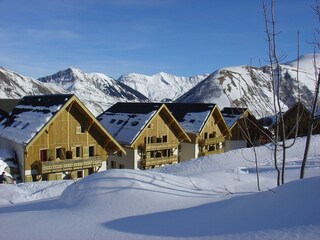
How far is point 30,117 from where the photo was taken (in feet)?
74.1

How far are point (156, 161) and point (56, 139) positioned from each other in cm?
1003

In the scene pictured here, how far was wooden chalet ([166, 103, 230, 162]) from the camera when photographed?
3303 centimetres

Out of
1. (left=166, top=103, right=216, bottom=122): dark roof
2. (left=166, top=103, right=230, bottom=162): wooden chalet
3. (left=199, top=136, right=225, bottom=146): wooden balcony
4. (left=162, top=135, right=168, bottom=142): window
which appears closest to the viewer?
(left=162, top=135, right=168, bottom=142): window

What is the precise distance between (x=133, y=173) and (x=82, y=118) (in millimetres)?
14233

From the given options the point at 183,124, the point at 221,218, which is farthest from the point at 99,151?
the point at 221,218

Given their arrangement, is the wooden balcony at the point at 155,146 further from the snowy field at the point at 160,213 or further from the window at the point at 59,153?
the snowy field at the point at 160,213

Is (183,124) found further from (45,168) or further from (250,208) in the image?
(250,208)

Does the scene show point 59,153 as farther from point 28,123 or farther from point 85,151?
point 28,123

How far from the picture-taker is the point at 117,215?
23.6 feet

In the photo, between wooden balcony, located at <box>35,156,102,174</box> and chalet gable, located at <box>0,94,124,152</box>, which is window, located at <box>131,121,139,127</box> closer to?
chalet gable, located at <box>0,94,124,152</box>

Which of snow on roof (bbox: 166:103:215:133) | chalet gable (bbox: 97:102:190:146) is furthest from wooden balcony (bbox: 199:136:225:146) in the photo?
chalet gable (bbox: 97:102:190:146)

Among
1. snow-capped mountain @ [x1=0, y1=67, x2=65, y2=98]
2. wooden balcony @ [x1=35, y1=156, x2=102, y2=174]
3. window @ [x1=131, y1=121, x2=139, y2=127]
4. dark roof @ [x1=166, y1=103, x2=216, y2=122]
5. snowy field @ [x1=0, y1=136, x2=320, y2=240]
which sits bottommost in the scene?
wooden balcony @ [x1=35, y1=156, x2=102, y2=174]

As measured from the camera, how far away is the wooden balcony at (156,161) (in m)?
28.2

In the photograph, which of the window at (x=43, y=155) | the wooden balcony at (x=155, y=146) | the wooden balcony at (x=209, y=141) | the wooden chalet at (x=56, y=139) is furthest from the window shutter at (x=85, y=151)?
the wooden balcony at (x=209, y=141)
